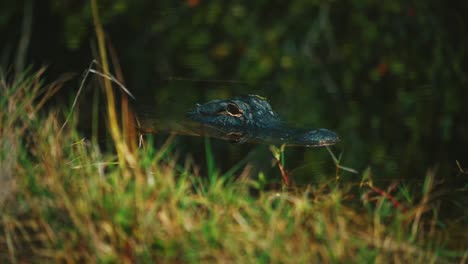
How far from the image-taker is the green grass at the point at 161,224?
101 inches

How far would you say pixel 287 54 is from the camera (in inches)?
277

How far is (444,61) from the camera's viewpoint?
23.7 ft

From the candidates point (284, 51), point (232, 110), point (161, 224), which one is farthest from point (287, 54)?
point (161, 224)

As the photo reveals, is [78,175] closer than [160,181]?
No

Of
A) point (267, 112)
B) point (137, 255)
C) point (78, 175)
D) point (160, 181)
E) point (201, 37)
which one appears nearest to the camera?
point (137, 255)

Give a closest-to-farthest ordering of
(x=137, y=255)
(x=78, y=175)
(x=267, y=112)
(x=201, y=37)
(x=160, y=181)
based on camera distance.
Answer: (x=137, y=255) < (x=160, y=181) < (x=78, y=175) < (x=267, y=112) < (x=201, y=37)

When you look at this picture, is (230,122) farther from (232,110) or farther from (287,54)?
(287,54)

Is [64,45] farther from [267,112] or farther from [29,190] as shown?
[29,190]

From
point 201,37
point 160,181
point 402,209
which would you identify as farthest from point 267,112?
point 160,181

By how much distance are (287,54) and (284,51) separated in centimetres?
8

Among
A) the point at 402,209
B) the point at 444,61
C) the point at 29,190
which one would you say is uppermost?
the point at 29,190

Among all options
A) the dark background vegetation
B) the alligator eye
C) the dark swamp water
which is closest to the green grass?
the alligator eye

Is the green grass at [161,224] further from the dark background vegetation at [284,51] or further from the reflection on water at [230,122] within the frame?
the dark background vegetation at [284,51]

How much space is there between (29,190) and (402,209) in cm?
128
